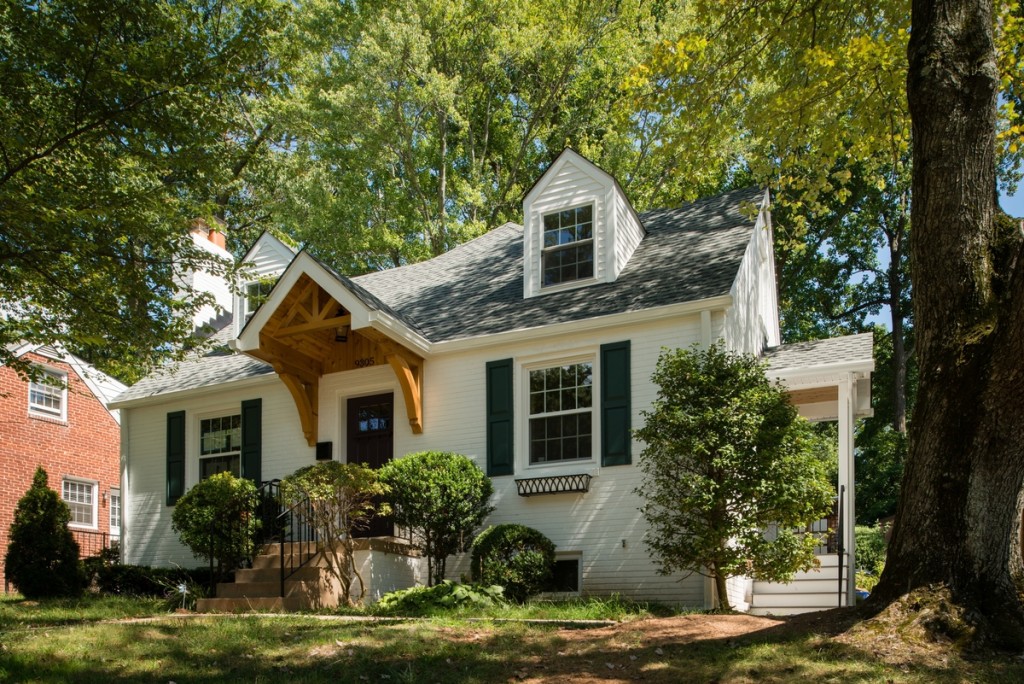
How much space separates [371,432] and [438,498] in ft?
9.30

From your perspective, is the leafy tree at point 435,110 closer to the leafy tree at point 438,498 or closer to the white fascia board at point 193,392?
the white fascia board at point 193,392

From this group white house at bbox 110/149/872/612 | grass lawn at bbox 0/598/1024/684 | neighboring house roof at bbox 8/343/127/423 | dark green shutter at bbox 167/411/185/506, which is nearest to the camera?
grass lawn at bbox 0/598/1024/684

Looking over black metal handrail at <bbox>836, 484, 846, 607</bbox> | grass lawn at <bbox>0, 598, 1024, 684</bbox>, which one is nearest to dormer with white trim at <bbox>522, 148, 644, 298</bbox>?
black metal handrail at <bbox>836, 484, 846, 607</bbox>

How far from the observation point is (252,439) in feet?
51.3

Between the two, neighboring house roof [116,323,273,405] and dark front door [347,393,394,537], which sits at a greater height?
neighboring house roof [116,323,273,405]

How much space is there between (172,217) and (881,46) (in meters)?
9.53

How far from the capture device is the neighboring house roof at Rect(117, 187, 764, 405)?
13047 mm

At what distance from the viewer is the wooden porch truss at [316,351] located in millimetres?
13773

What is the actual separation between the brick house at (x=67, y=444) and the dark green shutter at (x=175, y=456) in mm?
4891

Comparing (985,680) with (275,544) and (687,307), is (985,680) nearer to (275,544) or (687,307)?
(687,307)

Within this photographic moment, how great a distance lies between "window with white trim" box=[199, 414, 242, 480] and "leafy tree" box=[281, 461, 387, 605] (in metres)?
4.15

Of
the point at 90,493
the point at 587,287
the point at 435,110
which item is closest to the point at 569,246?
the point at 587,287

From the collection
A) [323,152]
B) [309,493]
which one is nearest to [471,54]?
[323,152]

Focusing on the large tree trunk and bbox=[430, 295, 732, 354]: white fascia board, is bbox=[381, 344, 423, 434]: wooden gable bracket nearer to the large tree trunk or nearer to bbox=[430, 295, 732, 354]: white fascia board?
bbox=[430, 295, 732, 354]: white fascia board
